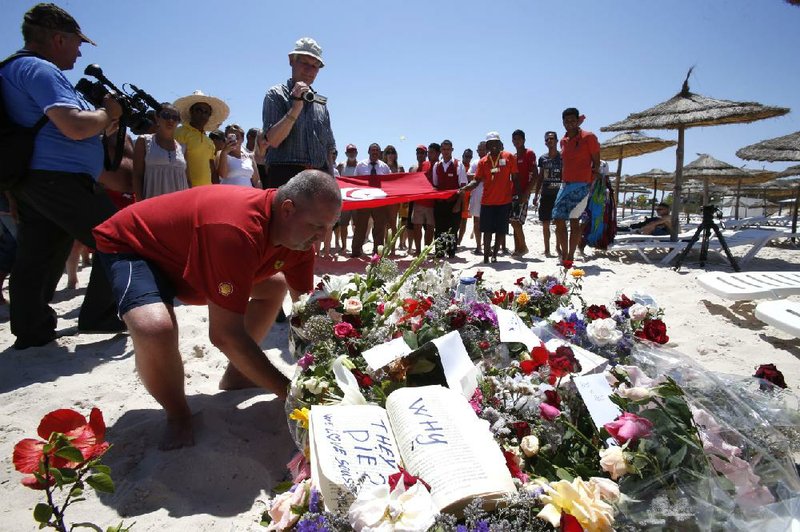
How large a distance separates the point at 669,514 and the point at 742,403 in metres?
0.63

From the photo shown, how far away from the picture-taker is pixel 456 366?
1742 millimetres

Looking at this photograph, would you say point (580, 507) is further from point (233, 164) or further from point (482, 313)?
point (233, 164)

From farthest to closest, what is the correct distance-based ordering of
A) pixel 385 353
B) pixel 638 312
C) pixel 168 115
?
pixel 168 115
pixel 638 312
pixel 385 353

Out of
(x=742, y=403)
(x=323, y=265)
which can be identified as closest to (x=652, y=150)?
(x=323, y=265)

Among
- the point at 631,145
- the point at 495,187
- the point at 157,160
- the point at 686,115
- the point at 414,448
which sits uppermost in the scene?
the point at 686,115

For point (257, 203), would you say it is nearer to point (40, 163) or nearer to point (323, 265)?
point (40, 163)

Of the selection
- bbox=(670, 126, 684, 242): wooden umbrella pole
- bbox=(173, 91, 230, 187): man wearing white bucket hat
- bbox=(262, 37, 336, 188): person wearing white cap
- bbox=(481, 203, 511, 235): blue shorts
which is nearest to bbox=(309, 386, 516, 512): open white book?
bbox=(262, 37, 336, 188): person wearing white cap

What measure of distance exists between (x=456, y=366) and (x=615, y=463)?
0.65 metres

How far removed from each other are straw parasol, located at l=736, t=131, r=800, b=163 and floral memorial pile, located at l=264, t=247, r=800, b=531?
1260cm

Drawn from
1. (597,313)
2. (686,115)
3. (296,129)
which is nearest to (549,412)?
(597,313)

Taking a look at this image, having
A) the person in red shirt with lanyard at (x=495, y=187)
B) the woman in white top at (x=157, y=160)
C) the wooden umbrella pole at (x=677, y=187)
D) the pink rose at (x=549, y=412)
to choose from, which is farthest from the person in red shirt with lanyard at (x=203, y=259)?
the wooden umbrella pole at (x=677, y=187)

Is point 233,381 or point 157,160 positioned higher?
point 157,160

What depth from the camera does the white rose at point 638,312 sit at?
2.35 meters

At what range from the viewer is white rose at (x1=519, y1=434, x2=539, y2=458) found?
1.39 meters
